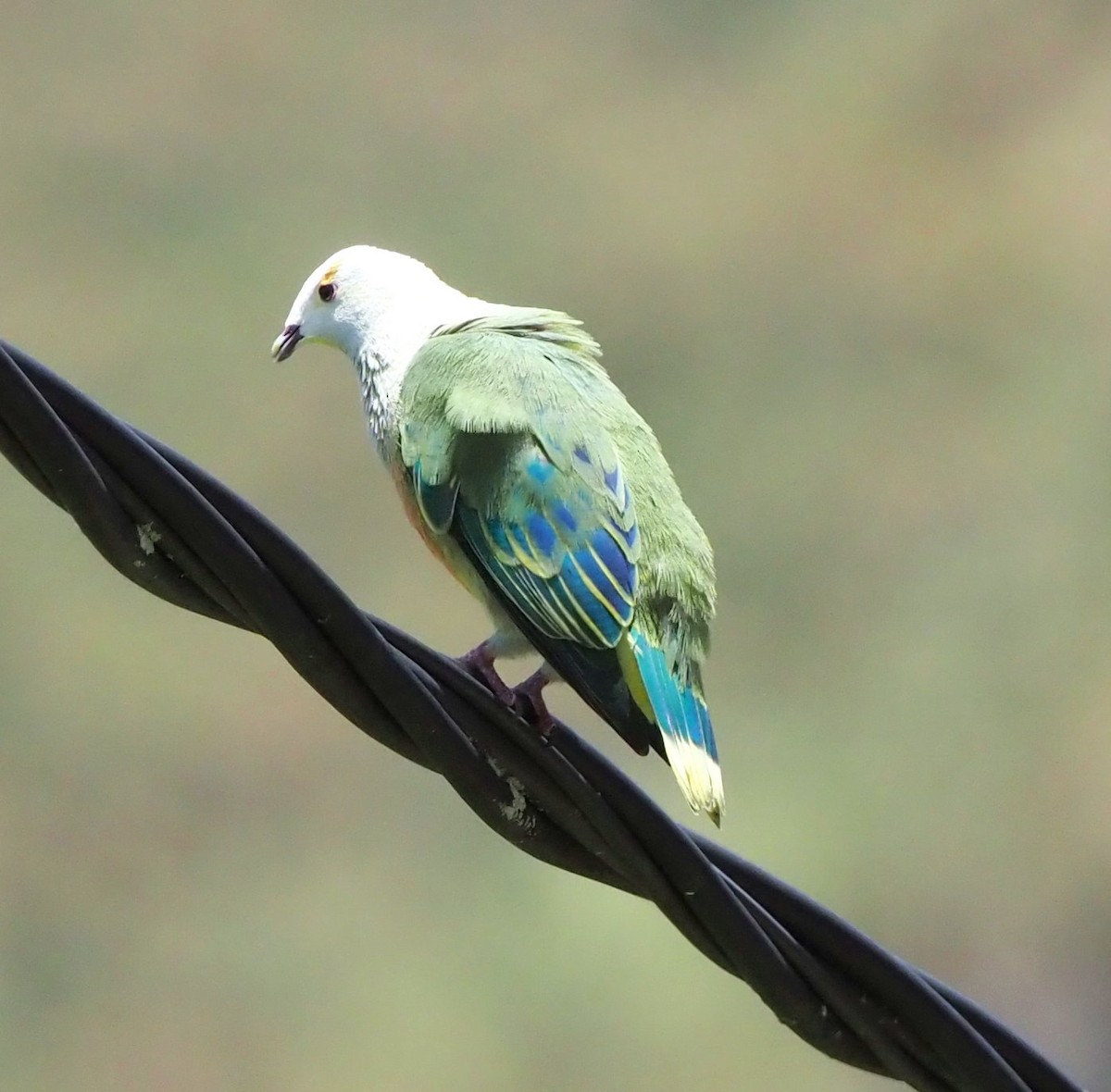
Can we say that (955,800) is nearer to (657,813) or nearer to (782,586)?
(782,586)

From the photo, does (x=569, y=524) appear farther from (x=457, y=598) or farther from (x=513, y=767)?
(x=457, y=598)

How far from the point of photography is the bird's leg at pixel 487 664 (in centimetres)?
256

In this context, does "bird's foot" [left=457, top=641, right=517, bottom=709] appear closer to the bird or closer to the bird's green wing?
the bird

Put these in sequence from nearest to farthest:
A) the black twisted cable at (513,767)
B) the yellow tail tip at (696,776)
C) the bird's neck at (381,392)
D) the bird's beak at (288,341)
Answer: the black twisted cable at (513,767) → the yellow tail tip at (696,776) → the bird's neck at (381,392) → the bird's beak at (288,341)

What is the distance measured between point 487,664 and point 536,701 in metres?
0.40

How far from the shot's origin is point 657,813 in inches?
A: 80.0

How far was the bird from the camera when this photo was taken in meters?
2.63

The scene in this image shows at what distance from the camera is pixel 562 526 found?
275 cm

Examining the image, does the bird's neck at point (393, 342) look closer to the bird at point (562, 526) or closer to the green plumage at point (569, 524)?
the bird at point (562, 526)

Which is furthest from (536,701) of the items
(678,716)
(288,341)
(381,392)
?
(288,341)

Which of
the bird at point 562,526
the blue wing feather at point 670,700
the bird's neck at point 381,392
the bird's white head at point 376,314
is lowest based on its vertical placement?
the blue wing feather at point 670,700

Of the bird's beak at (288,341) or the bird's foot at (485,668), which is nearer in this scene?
the bird's foot at (485,668)

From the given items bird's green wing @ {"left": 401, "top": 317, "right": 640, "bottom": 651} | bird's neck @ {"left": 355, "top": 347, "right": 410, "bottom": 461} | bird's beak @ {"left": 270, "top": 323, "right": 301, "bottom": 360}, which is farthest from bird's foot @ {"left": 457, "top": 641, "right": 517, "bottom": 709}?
bird's beak @ {"left": 270, "top": 323, "right": 301, "bottom": 360}

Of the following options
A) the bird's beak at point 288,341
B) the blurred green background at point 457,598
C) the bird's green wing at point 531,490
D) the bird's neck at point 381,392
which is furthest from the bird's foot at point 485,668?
the blurred green background at point 457,598
